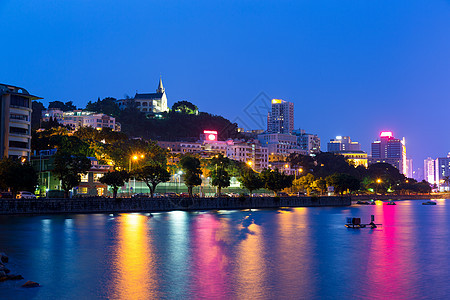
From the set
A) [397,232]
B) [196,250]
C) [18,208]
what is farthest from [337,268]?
[18,208]

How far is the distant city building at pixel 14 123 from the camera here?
104625mm

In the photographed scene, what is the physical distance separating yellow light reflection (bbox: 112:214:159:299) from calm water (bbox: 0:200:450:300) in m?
0.08

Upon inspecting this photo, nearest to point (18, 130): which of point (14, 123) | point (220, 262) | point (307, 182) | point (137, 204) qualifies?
point (14, 123)

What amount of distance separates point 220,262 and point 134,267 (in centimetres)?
768

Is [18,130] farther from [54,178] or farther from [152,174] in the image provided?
[152,174]

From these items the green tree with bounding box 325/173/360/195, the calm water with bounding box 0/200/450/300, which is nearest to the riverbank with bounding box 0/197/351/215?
the calm water with bounding box 0/200/450/300

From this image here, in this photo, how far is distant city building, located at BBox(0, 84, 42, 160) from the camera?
343 feet

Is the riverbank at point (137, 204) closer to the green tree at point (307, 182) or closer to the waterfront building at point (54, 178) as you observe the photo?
the green tree at point (307, 182)

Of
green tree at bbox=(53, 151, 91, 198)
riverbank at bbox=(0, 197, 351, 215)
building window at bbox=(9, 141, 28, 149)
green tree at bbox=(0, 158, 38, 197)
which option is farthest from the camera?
building window at bbox=(9, 141, 28, 149)

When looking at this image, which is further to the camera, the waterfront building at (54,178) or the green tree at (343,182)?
the green tree at (343,182)

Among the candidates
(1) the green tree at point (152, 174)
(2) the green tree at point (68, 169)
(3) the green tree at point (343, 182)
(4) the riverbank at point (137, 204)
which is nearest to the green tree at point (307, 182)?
(3) the green tree at point (343, 182)

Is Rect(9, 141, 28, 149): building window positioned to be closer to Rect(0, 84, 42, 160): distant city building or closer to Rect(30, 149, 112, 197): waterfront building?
Rect(0, 84, 42, 160): distant city building

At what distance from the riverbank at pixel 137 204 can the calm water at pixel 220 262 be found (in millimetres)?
8509

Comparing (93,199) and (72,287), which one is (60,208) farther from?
(72,287)
